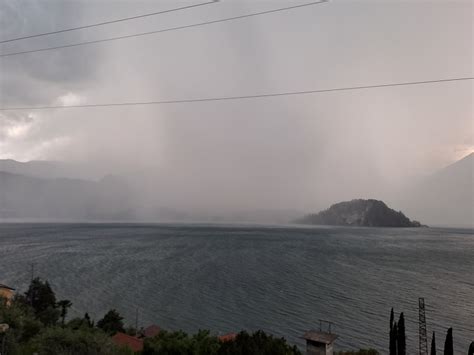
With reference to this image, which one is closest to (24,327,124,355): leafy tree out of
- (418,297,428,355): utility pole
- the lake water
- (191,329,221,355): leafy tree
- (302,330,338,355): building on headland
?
(191,329,221,355): leafy tree

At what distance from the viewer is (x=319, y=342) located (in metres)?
30.0

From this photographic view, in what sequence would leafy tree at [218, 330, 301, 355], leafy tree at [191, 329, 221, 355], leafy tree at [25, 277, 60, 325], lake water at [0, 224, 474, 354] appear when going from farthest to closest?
lake water at [0, 224, 474, 354]
leafy tree at [25, 277, 60, 325]
leafy tree at [191, 329, 221, 355]
leafy tree at [218, 330, 301, 355]

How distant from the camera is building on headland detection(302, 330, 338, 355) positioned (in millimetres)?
29803

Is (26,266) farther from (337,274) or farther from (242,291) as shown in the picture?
(337,274)

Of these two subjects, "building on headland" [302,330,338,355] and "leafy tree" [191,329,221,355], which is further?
"building on headland" [302,330,338,355]

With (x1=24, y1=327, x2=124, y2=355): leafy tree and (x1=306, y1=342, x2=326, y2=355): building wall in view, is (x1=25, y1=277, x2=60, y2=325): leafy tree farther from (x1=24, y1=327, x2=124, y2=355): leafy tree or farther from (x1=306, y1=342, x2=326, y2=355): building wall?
(x1=306, y1=342, x2=326, y2=355): building wall

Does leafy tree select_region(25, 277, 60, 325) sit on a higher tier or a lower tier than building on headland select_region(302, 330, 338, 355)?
lower

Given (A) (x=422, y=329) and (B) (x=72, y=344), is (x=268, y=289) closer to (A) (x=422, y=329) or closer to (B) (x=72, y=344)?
(A) (x=422, y=329)

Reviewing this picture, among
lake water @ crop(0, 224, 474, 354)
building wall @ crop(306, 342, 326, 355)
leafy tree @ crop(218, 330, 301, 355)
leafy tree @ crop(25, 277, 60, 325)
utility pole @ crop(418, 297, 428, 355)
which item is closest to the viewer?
leafy tree @ crop(218, 330, 301, 355)

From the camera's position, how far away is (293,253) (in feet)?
413

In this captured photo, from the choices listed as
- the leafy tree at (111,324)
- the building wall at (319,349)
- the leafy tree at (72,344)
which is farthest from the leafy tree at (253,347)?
the leafy tree at (111,324)

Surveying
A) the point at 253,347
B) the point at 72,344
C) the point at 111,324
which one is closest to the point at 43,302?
the point at 111,324

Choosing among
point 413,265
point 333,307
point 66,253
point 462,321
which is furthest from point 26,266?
point 413,265

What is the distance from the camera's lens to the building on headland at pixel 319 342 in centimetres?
2980
